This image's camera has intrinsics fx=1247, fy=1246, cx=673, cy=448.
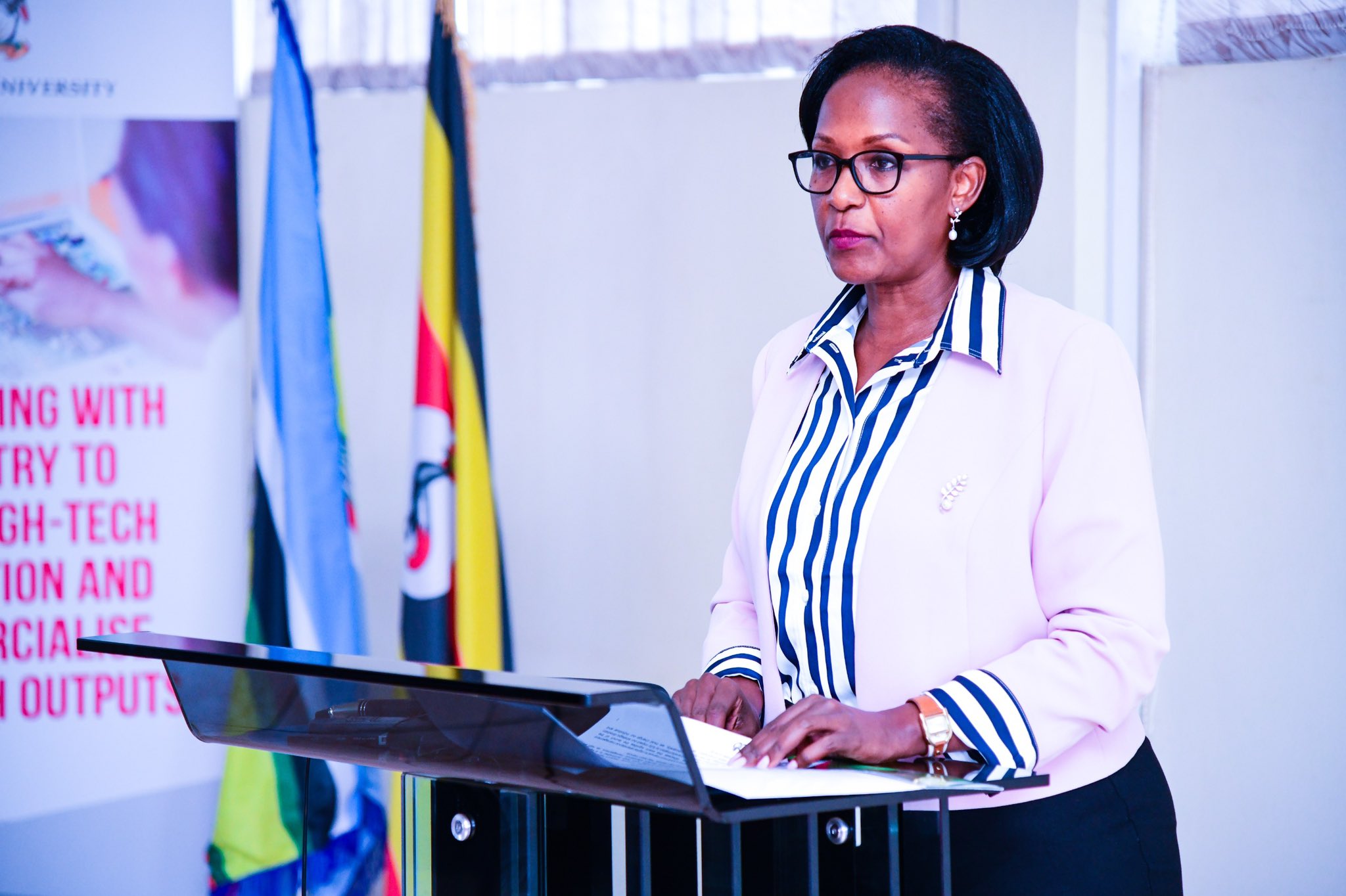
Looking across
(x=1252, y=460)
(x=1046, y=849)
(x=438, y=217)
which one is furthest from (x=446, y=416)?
(x=1252, y=460)

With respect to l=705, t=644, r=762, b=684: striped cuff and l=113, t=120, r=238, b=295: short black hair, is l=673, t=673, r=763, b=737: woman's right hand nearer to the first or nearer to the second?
l=705, t=644, r=762, b=684: striped cuff

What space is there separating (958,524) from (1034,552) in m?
0.09

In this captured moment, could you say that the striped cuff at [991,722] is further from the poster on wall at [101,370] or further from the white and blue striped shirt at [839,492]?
the poster on wall at [101,370]

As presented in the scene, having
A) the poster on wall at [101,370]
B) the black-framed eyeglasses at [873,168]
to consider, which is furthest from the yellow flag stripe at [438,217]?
the black-framed eyeglasses at [873,168]

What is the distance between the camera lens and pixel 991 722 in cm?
126

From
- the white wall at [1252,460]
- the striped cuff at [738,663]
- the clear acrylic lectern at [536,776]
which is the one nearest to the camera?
the clear acrylic lectern at [536,776]

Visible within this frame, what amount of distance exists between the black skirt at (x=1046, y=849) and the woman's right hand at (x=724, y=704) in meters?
0.24

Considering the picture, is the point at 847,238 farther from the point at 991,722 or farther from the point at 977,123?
the point at 991,722

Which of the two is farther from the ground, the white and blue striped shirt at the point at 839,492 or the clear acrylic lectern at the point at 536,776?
the white and blue striped shirt at the point at 839,492

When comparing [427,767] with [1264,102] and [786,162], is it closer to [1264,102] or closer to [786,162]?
[786,162]

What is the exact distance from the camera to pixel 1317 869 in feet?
9.84

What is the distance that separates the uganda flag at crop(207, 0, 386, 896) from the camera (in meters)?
2.92

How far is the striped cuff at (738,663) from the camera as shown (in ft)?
5.31

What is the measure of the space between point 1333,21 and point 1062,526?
229 cm
